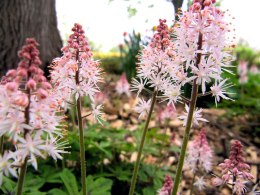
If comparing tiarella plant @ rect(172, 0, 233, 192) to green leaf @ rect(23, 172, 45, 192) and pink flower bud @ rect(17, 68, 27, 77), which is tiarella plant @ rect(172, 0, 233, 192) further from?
green leaf @ rect(23, 172, 45, 192)

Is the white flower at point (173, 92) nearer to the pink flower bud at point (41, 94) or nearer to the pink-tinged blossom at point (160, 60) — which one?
the pink-tinged blossom at point (160, 60)

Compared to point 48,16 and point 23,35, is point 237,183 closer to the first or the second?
point 23,35

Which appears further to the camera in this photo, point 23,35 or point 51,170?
point 23,35

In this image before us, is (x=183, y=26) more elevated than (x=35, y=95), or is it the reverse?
(x=183, y=26)

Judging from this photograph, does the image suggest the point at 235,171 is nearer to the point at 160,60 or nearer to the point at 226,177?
the point at 226,177

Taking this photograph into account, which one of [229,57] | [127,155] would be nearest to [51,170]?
[127,155]

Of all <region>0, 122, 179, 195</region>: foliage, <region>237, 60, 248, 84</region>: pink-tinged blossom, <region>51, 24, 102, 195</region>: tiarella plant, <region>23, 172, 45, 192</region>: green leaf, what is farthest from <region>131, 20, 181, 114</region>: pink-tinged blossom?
<region>237, 60, 248, 84</region>: pink-tinged blossom

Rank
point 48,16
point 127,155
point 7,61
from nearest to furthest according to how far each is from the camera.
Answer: point 127,155 < point 7,61 < point 48,16
